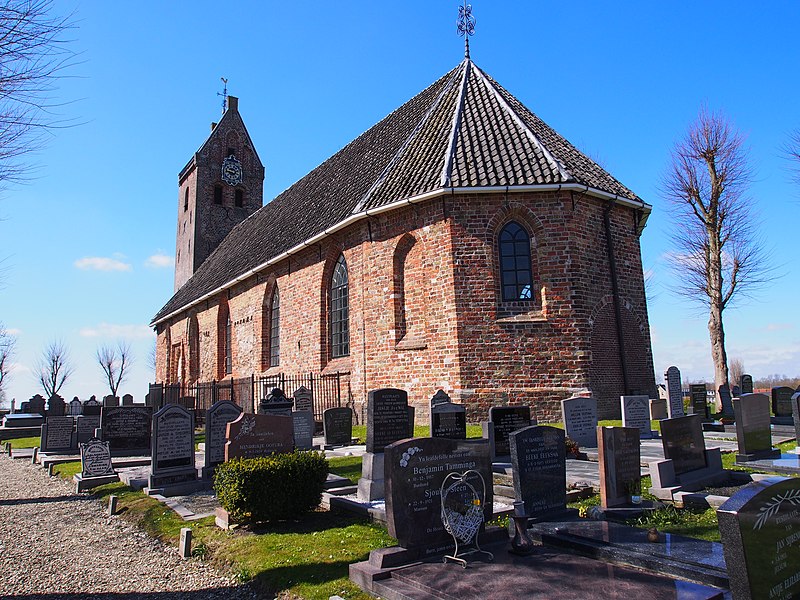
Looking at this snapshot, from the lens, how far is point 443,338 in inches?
555

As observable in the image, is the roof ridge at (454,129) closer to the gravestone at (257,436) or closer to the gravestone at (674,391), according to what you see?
the gravestone at (674,391)

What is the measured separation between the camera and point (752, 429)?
858 centimetres

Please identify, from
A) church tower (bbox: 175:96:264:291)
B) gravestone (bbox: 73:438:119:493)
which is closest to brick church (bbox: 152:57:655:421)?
gravestone (bbox: 73:438:119:493)

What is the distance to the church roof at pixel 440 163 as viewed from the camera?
14.5 metres

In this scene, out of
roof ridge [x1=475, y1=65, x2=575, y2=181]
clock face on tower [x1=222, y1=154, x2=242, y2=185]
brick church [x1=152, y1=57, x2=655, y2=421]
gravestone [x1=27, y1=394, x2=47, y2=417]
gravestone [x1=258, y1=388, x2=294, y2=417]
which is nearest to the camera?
gravestone [x1=258, y1=388, x2=294, y2=417]

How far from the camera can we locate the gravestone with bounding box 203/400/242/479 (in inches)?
373

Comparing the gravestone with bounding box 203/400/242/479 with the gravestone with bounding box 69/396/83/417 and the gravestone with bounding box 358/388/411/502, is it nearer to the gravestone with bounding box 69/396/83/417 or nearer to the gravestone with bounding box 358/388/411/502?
the gravestone with bounding box 358/388/411/502

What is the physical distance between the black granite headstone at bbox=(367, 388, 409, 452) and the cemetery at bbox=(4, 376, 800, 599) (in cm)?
2

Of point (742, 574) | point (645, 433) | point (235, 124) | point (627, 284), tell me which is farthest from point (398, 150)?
point (235, 124)

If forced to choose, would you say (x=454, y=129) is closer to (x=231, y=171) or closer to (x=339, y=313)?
(x=339, y=313)

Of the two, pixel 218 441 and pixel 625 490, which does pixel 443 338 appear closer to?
pixel 218 441

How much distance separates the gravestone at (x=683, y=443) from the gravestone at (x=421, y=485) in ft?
11.1

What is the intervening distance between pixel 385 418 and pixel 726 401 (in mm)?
12463

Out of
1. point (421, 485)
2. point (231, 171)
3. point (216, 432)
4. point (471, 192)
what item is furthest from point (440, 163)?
point (231, 171)
